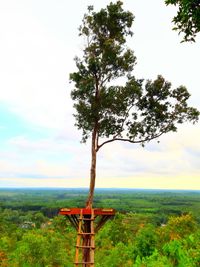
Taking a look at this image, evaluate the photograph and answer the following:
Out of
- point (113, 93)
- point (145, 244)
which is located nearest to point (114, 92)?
point (113, 93)

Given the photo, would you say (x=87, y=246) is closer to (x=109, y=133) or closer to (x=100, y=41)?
(x=109, y=133)

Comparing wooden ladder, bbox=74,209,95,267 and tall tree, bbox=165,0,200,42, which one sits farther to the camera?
wooden ladder, bbox=74,209,95,267

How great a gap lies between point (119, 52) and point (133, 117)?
3133mm

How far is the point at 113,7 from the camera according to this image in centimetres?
1730

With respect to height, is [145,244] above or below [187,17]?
below

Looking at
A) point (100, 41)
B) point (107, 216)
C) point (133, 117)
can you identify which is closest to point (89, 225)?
point (107, 216)

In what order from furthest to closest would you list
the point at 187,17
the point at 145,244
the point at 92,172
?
the point at 145,244, the point at 92,172, the point at 187,17

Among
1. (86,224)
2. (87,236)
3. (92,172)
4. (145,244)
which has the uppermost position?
(92,172)

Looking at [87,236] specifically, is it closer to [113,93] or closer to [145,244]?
[113,93]

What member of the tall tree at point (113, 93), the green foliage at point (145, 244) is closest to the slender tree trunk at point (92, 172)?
the tall tree at point (113, 93)

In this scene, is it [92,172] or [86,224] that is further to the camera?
[92,172]

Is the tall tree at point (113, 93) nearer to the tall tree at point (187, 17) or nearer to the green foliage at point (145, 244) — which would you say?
the tall tree at point (187, 17)

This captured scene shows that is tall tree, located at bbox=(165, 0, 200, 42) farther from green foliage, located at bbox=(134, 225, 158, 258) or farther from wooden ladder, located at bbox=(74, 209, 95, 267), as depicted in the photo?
green foliage, located at bbox=(134, 225, 158, 258)

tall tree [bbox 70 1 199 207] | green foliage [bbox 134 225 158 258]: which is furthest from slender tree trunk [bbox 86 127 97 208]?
green foliage [bbox 134 225 158 258]
